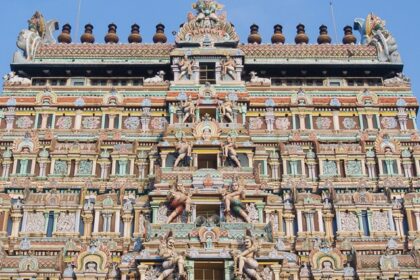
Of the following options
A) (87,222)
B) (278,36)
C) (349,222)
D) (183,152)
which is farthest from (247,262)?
(278,36)

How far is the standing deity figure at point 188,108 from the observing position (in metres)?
35.3

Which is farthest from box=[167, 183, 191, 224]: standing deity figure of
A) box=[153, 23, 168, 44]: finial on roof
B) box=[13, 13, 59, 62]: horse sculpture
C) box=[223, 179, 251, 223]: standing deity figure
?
box=[153, 23, 168, 44]: finial on roof

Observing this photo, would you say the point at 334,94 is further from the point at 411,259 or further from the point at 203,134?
the point at 411,259

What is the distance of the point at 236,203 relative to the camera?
29.6m

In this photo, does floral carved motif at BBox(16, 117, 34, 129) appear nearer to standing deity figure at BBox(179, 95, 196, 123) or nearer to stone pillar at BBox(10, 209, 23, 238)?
stone pillar at BBox(10, 209, 23, 238)

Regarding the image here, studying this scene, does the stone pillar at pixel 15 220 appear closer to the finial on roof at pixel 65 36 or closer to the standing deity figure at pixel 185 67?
the standing deity figure at pixel 185 67

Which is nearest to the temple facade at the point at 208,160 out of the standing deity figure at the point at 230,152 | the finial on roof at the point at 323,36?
the standing deity figure at the point at 230,152

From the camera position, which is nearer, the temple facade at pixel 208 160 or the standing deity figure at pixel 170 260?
the standing deity figure at pixel 170 260

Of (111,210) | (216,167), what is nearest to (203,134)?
(216,167)

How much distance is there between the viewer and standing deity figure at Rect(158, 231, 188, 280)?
25.9m

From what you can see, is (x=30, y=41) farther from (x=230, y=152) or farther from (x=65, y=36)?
(x=230, y=152)

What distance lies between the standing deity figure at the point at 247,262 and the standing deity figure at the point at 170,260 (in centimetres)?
190

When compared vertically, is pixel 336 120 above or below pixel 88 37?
below

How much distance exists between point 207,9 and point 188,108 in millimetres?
8125
